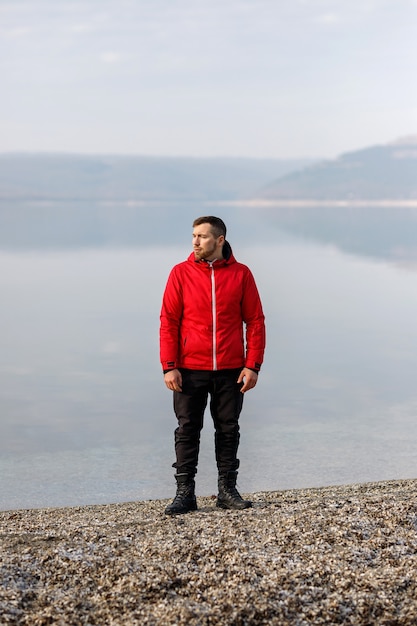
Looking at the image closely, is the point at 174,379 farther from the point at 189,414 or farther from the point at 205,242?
the point at 205,242

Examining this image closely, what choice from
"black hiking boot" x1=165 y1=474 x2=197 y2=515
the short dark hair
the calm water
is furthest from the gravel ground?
the calm water

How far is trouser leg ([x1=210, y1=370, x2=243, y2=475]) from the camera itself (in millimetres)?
4809

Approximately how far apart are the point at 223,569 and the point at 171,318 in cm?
150

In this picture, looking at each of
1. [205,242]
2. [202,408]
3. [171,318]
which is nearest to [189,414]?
[202,408]

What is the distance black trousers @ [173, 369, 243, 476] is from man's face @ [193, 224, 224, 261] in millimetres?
573

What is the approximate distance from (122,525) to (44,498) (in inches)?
85.6

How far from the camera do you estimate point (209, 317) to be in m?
4.77

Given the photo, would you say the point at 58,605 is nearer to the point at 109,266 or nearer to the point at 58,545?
the point at 58,545

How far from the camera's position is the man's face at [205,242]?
477cm

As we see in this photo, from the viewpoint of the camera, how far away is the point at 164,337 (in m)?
4.80

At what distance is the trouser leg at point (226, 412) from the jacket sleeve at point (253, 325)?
0.10 m

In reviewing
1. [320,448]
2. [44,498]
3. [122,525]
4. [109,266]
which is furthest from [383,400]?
[109,266]

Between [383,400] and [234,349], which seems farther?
[383,400]

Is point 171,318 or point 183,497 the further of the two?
point 183,497
